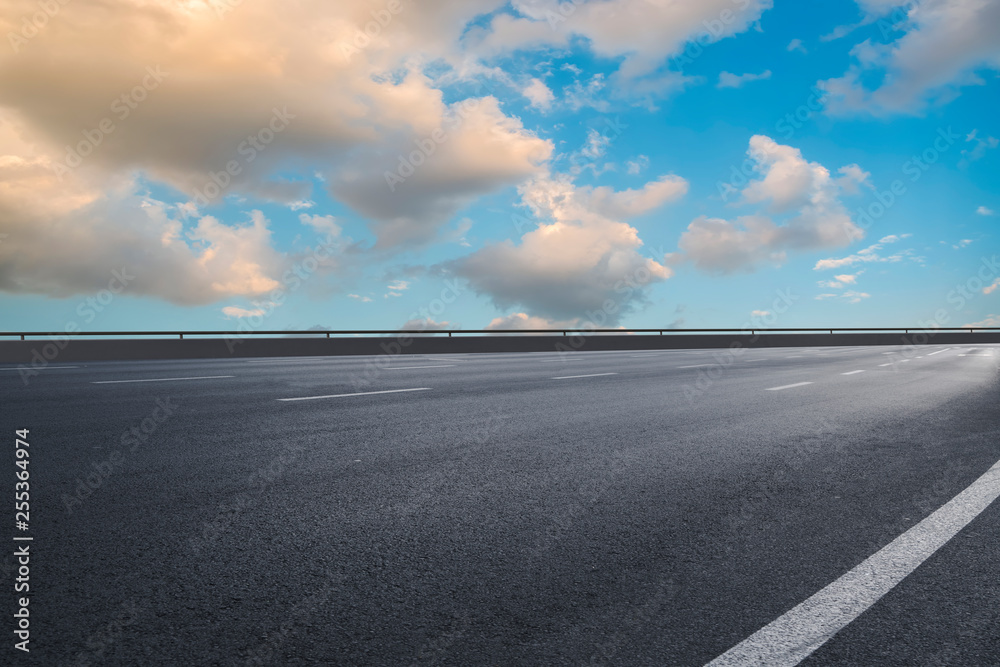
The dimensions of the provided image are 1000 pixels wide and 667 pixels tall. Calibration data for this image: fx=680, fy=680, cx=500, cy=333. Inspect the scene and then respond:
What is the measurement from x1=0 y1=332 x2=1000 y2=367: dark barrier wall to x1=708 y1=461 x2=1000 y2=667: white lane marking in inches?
785

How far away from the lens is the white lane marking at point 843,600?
2.36 metres

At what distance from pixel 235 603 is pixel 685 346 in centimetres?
3553

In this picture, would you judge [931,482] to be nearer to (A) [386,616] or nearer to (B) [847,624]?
(B) [847,624]

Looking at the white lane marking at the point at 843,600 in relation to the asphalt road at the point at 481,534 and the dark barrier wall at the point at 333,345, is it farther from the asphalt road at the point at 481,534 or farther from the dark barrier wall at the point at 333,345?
the dark barrier wall at the point at 333,345

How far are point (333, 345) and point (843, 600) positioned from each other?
24.1 meters

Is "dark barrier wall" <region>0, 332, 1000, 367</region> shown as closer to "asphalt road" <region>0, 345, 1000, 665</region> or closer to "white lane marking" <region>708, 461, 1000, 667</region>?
"asphalt road" <region>0, 345, 1000, 665</region>

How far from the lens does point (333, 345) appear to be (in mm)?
25625

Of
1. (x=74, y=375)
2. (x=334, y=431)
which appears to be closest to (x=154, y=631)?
(x=334, y=431)

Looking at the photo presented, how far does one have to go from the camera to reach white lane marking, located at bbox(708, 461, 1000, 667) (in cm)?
236

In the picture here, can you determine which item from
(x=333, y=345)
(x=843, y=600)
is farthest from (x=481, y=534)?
(x=333, y=345)

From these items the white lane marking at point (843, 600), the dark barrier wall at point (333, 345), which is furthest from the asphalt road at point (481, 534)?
the dark barrier wall at point (333, 345)

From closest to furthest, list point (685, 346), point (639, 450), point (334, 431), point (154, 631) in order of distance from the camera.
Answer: point (154, 631) → point (639, 450) → point (334, 431) → point (685, 346)

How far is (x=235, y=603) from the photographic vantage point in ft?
8.95

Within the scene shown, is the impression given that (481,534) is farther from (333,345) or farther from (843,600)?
(333,345)
